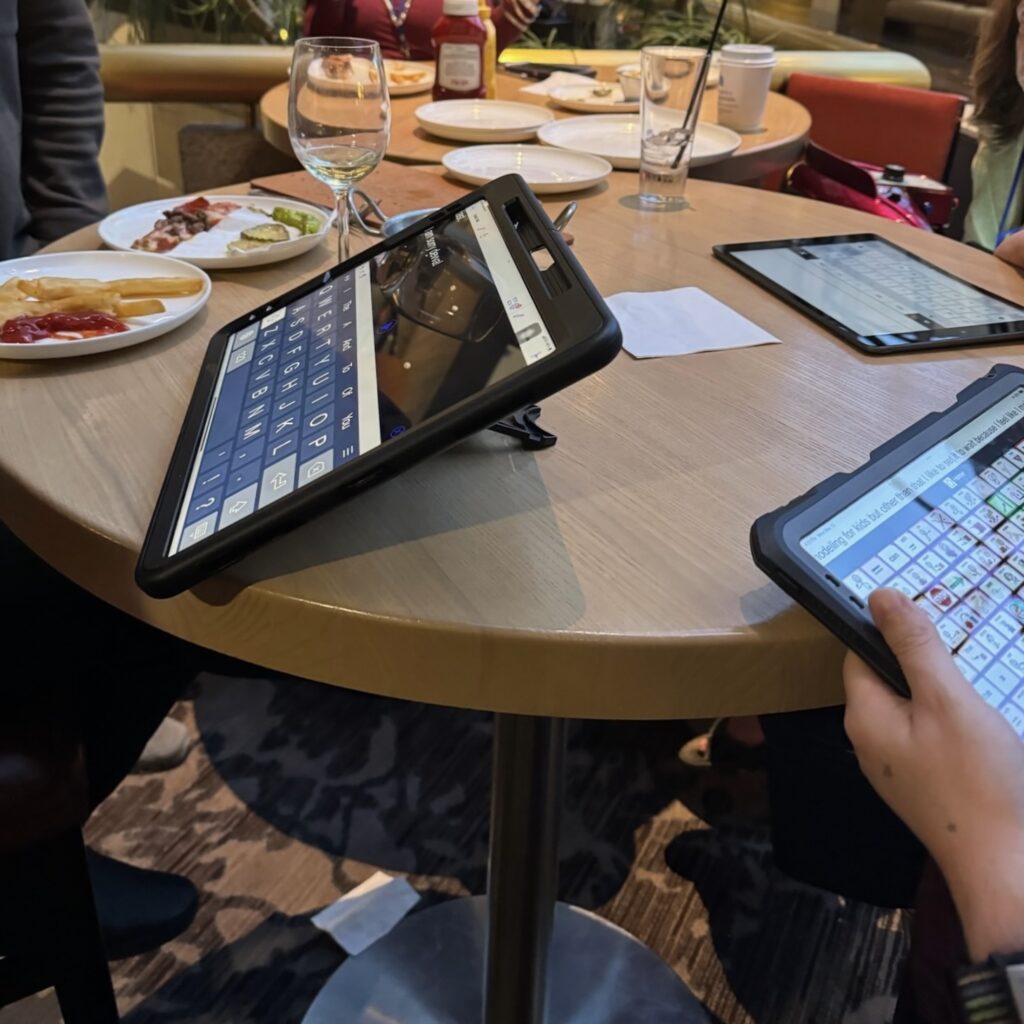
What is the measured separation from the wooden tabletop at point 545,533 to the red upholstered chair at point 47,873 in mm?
201

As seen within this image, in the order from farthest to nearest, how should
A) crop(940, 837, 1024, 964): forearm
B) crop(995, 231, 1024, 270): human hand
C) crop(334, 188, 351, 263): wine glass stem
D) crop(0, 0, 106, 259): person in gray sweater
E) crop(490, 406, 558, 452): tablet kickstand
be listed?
crop(0, 0, 106, 259): person in gray sweater < crop(995, 231, 1024, 270): human hand < crop(334, 188, 351, 263): wine glass stem < crop(490, 406, 558, 452): tablet kickstand < crop(940, 837, 1024, 964): forearm

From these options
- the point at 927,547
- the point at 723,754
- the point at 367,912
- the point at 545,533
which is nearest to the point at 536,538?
the point at 545,533

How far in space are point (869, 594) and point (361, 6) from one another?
7.31 ft

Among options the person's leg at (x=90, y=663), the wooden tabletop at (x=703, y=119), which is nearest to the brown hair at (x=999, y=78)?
the wooden tabletop at (x=703, y=119)

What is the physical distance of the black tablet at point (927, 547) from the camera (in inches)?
19.4

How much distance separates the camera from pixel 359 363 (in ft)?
1.96

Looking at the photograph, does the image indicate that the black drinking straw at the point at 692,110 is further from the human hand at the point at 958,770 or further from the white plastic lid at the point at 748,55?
the human hand at the point at 958,770

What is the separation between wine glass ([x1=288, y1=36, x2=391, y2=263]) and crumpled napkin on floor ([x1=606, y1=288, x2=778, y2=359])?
27cm

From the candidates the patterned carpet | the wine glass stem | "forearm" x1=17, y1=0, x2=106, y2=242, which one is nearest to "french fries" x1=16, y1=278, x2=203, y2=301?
the wine glass stem

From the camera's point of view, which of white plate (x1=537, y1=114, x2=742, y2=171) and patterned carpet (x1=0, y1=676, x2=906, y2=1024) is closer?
patterned carpet (x1=0, y1=676, x2=906, y2=1024)

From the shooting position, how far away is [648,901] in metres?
1.27

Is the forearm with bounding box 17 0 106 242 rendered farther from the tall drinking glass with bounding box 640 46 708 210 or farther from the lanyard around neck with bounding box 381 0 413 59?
the lanyard around neck with bounding box 381 0 413 59

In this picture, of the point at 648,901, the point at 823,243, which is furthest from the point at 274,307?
the point at 648,901

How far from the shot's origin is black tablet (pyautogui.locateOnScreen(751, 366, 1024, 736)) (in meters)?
0.49
